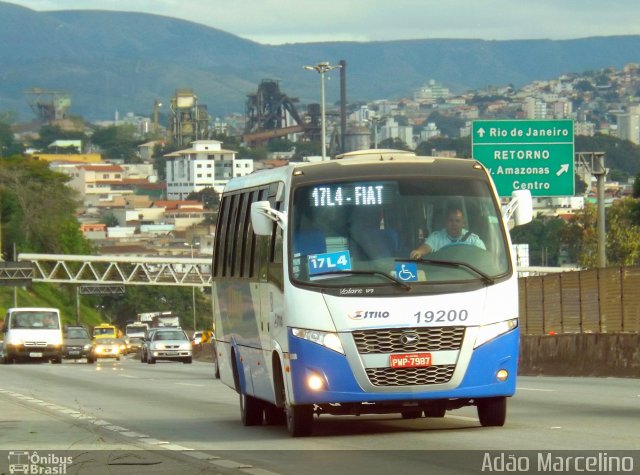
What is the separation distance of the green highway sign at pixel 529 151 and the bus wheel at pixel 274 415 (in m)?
23.0

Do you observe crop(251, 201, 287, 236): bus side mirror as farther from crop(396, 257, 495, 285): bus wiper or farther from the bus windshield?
crop(396, 257, 495, 285): bus wiper

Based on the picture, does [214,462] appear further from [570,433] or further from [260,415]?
[260,415]

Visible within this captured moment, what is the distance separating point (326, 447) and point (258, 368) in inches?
102

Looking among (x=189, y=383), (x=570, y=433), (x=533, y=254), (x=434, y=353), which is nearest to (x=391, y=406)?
(x=434, y=353)

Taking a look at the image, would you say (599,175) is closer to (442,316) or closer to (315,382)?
(442,316)

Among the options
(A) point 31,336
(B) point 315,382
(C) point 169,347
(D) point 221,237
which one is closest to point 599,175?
(C) point 169,347

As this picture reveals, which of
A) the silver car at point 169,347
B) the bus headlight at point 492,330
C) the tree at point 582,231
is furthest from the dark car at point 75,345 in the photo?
the bus headlight at point 492,330

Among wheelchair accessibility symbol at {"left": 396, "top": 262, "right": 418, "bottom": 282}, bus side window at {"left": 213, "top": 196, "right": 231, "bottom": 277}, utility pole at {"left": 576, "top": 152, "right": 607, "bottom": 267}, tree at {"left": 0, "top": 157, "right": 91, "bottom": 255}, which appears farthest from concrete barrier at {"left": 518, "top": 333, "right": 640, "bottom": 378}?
tree at {"left": 0, "top": 157, "right": 91, "bottom": 255}

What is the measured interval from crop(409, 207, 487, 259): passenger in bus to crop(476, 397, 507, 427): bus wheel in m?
1.47

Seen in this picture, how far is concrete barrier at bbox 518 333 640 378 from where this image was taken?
29.6 meters

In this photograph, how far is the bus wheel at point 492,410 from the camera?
54.3 feet

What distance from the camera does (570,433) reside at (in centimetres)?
1585

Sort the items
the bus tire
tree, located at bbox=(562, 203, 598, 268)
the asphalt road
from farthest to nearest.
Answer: tree, located at bbox=(562, 203, 598, 268) → the bus tire → the asphalt road

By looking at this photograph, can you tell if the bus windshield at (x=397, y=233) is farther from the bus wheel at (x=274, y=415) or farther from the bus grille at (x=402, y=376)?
the bus wheel at (x=274, y=415)
